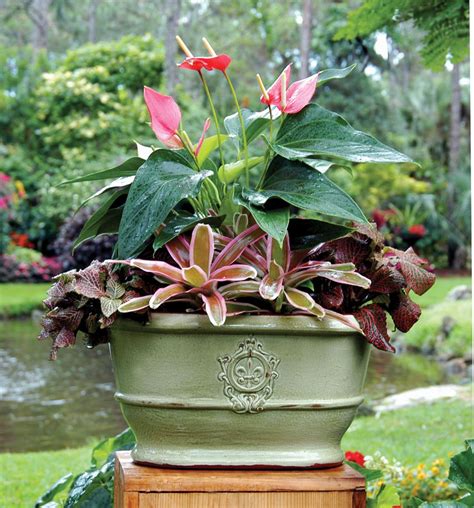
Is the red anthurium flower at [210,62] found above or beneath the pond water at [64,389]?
above

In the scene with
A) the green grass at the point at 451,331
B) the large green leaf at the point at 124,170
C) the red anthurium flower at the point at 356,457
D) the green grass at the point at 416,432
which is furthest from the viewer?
the green grass at the point at 451,331

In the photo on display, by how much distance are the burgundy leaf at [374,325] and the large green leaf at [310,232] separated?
0.12m

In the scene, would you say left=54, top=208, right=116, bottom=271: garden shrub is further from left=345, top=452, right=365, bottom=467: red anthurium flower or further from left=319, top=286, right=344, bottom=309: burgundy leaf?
left=319, top=286, right=344, bottom=309: burgundy leaf

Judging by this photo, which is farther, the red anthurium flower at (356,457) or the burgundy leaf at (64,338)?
the red anthurium flower at (356,457)

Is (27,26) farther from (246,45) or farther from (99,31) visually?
(246,45)

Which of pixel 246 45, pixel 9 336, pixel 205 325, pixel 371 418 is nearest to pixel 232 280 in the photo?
pixel 205 325

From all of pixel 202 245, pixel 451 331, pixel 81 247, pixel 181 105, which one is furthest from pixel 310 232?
pixel 181 105

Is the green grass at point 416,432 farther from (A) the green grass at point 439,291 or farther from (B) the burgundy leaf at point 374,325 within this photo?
(A) the green grass at point 439,291

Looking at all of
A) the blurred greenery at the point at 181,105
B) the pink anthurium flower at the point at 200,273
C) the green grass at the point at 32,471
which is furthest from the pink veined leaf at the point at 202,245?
the blurred greenery at the point at 181,105

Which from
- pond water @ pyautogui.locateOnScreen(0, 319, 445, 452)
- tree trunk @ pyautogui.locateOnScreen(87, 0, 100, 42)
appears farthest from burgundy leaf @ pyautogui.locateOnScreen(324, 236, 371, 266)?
tree trunk @ pyautogui.locateOnScreen(87, 0, 100, 42)

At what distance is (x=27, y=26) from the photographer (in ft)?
86.6

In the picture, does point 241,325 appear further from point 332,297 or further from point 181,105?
point 181,105

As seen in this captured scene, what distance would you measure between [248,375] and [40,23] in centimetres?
2307

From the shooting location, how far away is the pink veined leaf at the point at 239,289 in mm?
1181
